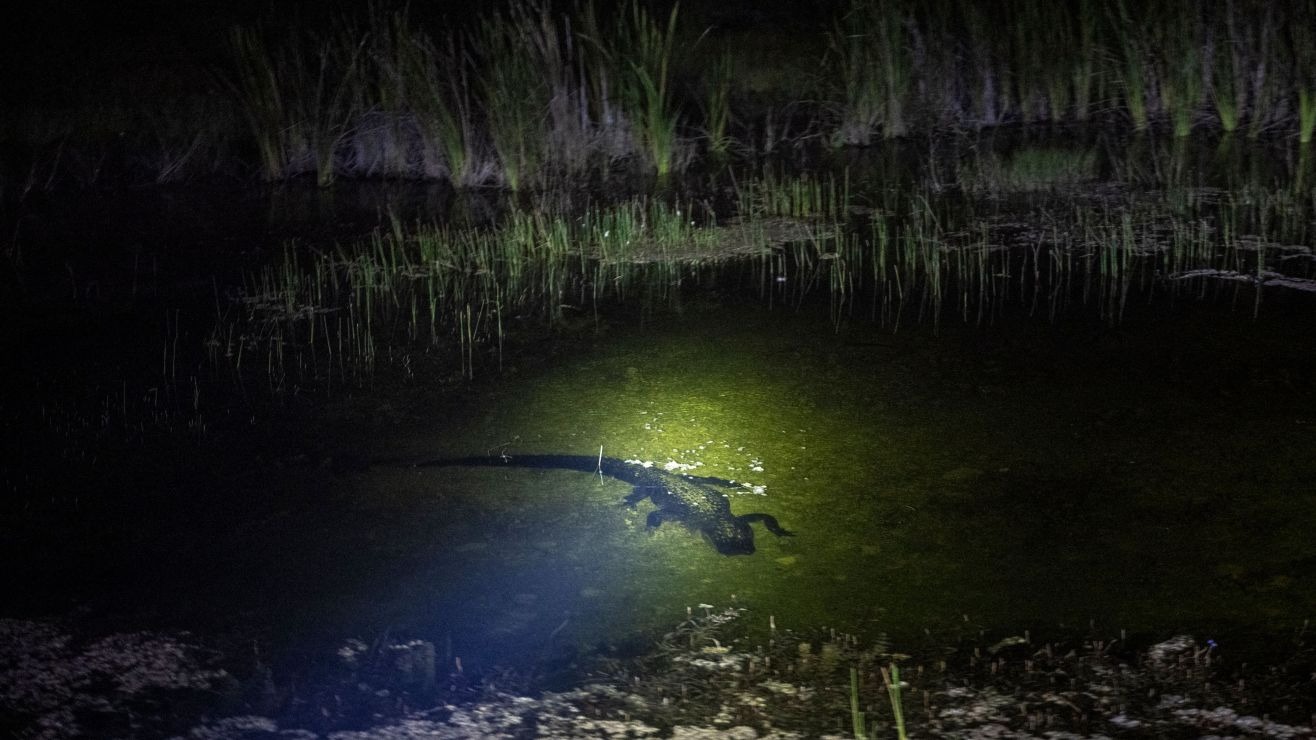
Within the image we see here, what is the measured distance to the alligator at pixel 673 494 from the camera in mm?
A: 4367

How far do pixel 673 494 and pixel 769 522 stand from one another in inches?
16.3

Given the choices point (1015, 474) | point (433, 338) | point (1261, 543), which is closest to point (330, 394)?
point (433, 338)

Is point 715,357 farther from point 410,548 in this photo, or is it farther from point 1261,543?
point 1261,543

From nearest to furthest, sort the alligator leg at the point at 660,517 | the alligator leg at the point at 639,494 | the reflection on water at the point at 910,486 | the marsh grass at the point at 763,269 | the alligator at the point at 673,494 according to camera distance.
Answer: the reflection on water at the point at 910,486 → the alligator at the point at 673,494 → the alligator leg at the point at 660,517 → the alligator leg at the point at 639,494 → the marsh grass at the point at 763,269

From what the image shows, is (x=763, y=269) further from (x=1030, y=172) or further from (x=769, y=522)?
(x=769, y=522)

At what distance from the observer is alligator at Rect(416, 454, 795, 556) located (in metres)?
4.37

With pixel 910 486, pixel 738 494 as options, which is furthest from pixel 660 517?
pixel 910 486

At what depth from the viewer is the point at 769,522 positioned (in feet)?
14.6

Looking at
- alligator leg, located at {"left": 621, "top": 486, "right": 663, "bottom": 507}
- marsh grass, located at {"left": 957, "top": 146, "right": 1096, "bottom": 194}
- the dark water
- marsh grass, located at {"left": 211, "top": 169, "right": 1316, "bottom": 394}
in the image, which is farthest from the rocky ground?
marsh grass, located at {"left": 957, "top": 146, "right": 1096, "bottom": 194}

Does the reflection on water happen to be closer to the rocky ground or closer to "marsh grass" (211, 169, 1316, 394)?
the rocky ground

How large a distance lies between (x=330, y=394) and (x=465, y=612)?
2403mm

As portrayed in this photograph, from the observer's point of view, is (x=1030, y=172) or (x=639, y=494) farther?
(x=1030, y=172)

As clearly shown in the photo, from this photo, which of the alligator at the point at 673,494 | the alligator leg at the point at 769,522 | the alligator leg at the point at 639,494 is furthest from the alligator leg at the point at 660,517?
the alligator leg at the point at 769,522

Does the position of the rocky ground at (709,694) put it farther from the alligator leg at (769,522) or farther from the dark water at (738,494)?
the alligator leg at (769,522)
